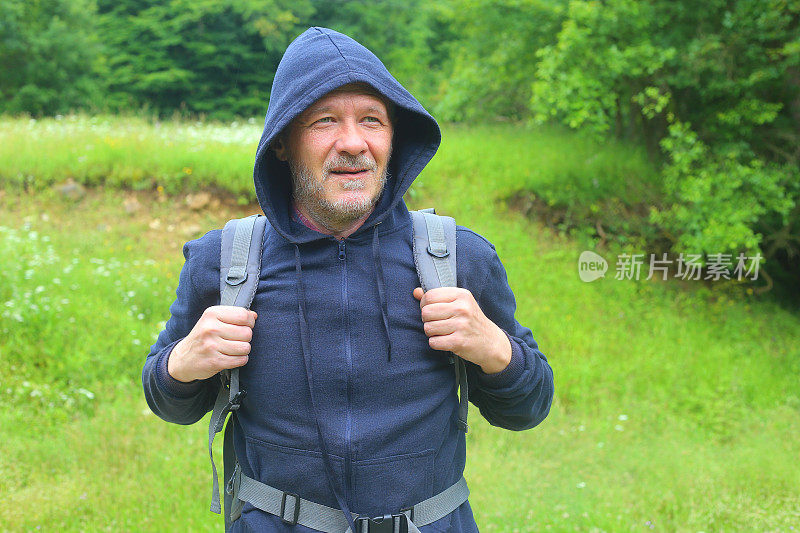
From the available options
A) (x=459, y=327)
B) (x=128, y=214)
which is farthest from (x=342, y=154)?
(x=128, y=214)

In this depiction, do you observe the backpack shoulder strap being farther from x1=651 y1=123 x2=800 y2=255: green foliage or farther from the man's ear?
x1=651 y1=123 x2=800 y2=255: green foliage

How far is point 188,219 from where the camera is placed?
865 cm

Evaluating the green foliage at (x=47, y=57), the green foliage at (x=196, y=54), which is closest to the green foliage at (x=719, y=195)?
the green foliage at (x=196, y=54)

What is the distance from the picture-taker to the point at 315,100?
1700 mm

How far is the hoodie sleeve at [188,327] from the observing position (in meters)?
1.78

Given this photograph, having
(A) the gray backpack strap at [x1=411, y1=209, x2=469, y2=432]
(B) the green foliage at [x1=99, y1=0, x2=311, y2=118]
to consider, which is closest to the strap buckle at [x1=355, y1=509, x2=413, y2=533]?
(A) the gray backpack strap at [x1=411, y1=209, x2=469, y2=432]

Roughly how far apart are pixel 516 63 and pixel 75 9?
19272 millimetres

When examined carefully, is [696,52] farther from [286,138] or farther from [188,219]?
[286,138]

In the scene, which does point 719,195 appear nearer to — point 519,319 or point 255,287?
point 519,319

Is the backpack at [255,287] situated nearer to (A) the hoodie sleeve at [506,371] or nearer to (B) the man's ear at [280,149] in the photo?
(A) the hoodie sleeve at [506,371]

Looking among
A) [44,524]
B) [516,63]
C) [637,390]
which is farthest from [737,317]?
[44,524]

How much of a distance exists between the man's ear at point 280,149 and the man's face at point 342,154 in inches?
4.7

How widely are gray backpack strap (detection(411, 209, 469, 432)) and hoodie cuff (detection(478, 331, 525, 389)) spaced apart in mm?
73

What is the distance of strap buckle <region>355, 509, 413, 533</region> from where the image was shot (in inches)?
66.4
